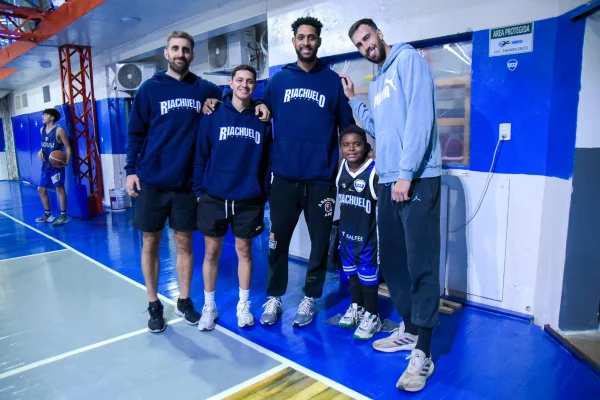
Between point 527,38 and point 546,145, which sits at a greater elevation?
point 527,38

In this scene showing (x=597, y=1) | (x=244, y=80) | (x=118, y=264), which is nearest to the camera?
(x=597, y=1)

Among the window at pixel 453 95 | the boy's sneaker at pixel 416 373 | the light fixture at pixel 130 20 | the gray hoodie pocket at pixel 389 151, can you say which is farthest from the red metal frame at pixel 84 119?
the boy's sneaker at pixel 416 373

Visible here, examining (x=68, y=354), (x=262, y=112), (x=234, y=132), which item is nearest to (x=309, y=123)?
(x=262, y=112)

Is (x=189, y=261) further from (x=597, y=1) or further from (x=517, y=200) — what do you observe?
(x=597, y=1)

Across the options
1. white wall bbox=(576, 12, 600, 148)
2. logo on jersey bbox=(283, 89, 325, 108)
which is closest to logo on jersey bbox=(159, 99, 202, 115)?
logo on jersey bbox=(283, 89, 325, 108)

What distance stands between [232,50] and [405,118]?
15.2ft

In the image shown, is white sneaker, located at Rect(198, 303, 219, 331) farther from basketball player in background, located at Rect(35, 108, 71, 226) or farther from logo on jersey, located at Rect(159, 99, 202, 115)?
basketball player in background, located at Rect(35, 108, 71, 226)

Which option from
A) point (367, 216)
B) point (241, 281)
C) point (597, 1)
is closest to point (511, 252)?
point (367, 216)

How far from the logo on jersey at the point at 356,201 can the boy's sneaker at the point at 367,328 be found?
702mm

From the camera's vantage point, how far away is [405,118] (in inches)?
86.9

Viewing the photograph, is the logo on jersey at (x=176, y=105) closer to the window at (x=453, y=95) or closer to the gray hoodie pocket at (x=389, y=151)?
the gray hoodie pocket at (x=389, y=151)

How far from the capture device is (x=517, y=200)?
3.01 meters

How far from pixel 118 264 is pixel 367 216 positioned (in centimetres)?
295

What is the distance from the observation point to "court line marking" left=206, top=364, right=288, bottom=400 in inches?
86.2
